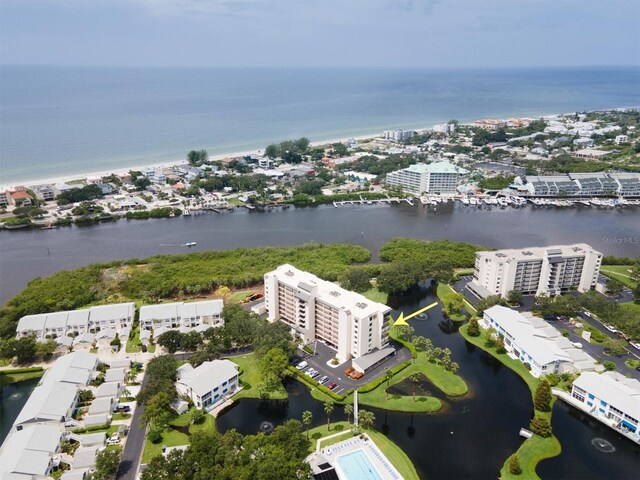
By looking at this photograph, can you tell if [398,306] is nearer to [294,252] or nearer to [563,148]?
[294,252]

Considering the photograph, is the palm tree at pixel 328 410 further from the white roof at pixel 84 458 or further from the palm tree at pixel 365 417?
the white roof at pixel 84 458

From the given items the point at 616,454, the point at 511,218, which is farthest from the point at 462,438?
the point at 511,218

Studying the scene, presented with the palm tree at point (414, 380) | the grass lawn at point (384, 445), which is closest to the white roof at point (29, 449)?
the grass lawn at point (384, 445)

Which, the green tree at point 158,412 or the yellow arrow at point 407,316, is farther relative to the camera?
the yellow arrow at point 407,316

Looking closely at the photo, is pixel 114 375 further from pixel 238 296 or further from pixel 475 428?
pixel 475 428

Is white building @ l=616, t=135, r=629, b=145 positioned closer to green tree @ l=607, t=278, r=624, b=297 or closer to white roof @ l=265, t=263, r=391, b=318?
green tree @ l=607, t=278, r=624, b=297

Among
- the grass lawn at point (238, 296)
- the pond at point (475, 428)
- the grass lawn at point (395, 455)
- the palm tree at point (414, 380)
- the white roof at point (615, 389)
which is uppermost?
the white roof at point (615, 389)
